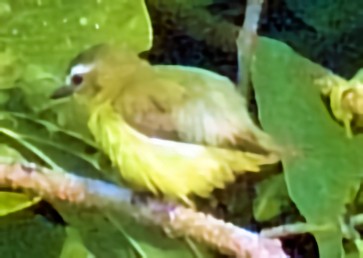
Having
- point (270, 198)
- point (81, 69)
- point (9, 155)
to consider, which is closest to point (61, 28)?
point (81, 69)

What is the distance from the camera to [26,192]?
1017 mm

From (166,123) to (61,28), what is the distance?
0.16 meters

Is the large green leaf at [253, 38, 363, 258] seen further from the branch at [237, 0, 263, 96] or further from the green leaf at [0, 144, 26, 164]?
Answer: the green leaf at [0, 144, 26, 164]

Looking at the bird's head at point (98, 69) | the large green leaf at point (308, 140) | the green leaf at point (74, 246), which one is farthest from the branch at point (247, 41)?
the green leaf at point (74, 246)

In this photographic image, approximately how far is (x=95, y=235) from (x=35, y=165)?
0.11 m

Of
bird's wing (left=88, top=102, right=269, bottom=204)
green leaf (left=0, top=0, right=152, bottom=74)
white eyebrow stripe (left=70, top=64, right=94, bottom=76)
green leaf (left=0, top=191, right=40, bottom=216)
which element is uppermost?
green leaf (left=0, top=0, right=152, bottom=74)

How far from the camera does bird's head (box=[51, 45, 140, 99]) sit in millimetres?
1006

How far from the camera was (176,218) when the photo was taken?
3.28ft

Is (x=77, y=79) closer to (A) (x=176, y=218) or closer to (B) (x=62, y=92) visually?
(B) (x=62, y=92)

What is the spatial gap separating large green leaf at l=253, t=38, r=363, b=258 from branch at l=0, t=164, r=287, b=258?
0.06m

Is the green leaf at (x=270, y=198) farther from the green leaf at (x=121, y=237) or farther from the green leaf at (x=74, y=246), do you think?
the green leaf at (x=74, y=246)

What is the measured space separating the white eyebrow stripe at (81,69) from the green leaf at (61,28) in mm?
12

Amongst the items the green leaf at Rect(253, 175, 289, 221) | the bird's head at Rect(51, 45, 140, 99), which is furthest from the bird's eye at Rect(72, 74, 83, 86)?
the green leaf at Rect(253, 175, 289, 221)

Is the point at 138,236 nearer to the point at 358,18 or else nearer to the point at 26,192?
the point at 26,192
